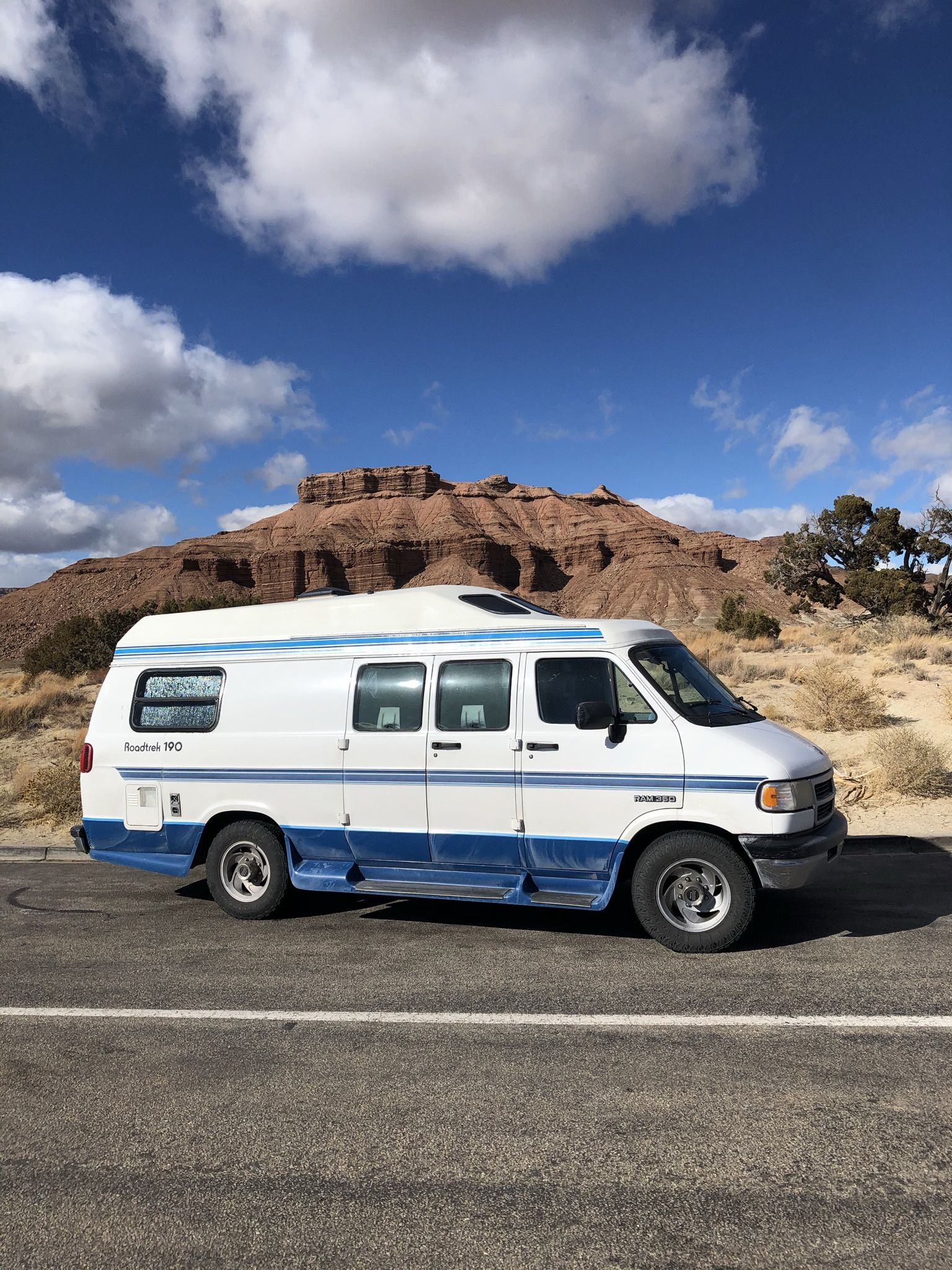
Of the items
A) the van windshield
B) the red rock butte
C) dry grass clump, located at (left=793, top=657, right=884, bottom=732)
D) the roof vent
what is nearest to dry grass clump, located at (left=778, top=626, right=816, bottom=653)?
dry grass clump, located at (left=793, top=657, right=884, bottom=732)

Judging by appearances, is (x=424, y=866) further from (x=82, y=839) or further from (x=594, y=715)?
(x=82, y=839)

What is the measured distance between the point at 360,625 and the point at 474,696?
3.84 ft

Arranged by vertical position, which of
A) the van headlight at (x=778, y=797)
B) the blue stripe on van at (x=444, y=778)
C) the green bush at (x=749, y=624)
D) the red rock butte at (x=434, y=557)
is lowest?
the van headlight at (x=778, y=797)

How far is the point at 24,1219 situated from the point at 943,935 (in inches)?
216

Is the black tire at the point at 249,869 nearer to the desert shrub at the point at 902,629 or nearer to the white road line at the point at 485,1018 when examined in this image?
the white road line at the point at 485,1018

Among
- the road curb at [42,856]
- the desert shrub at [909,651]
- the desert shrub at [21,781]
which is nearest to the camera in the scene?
the road curb at [42,856]

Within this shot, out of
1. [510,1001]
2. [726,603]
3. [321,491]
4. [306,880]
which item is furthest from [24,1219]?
[321,491]

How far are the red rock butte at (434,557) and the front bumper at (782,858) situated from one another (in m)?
78.1

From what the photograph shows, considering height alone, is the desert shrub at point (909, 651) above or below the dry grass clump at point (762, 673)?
above

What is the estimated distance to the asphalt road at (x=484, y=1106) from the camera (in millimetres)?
2865

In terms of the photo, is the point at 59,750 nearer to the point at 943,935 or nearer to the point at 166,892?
the point at 166,892

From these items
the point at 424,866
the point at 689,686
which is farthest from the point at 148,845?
the point at 689,686

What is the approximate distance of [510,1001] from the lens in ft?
15.7

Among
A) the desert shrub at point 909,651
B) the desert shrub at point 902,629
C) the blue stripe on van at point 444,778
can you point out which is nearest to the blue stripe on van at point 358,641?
the blue stripe on van at point 444,778
